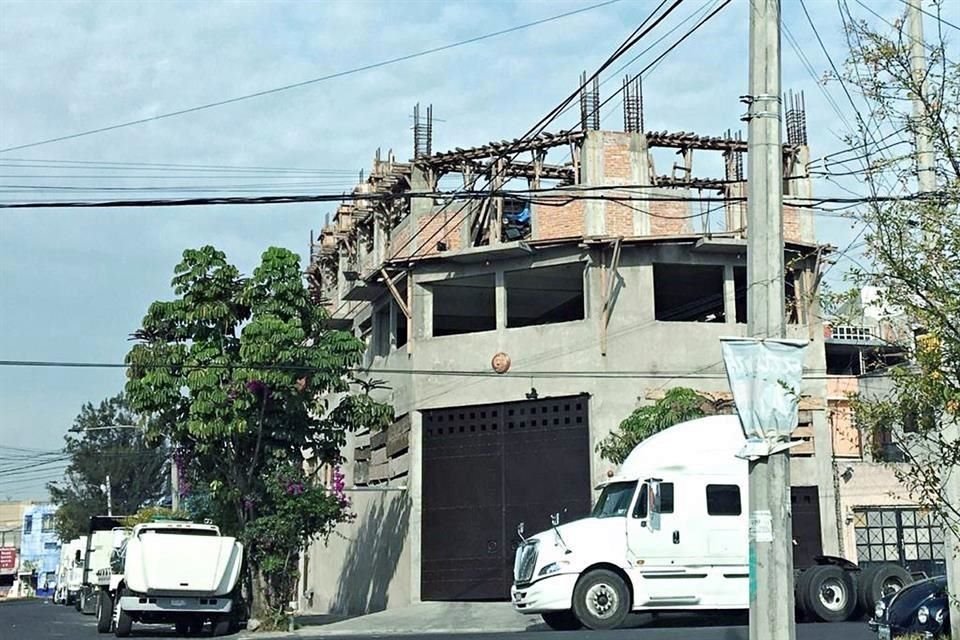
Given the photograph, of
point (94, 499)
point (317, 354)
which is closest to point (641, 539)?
point (317, 354)

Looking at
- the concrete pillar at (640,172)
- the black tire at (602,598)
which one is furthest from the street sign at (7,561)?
the black tire at (602,598)

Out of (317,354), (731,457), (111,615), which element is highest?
(317,354)

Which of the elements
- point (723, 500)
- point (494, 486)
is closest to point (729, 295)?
point (494, 486)

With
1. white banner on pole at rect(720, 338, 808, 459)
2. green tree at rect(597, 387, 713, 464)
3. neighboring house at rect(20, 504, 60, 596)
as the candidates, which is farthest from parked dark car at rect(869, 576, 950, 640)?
neighboring house at rect(20, 504, 60, 596)

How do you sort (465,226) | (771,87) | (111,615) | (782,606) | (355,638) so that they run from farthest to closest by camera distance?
(465,226) → (111,615) → (355,638) → (771,87) → (782,606)

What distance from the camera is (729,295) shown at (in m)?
30.0

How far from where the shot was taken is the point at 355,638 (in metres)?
21.1

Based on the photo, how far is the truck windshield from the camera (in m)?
21.5

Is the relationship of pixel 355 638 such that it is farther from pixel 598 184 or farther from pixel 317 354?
pixel 598 184

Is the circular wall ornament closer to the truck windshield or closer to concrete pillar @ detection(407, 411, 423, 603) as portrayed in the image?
concrete pillar @ detection(407, 411, 423, 603)

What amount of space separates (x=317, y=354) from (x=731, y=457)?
31.6 feet

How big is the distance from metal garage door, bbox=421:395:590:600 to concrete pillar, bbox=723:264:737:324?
155 inches

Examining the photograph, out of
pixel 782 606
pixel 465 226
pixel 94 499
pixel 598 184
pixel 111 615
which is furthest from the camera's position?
pixel 94 499

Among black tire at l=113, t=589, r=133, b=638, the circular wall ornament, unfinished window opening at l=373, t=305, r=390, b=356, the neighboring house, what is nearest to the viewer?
black tire at l=113, t=589, r=133, b=638
